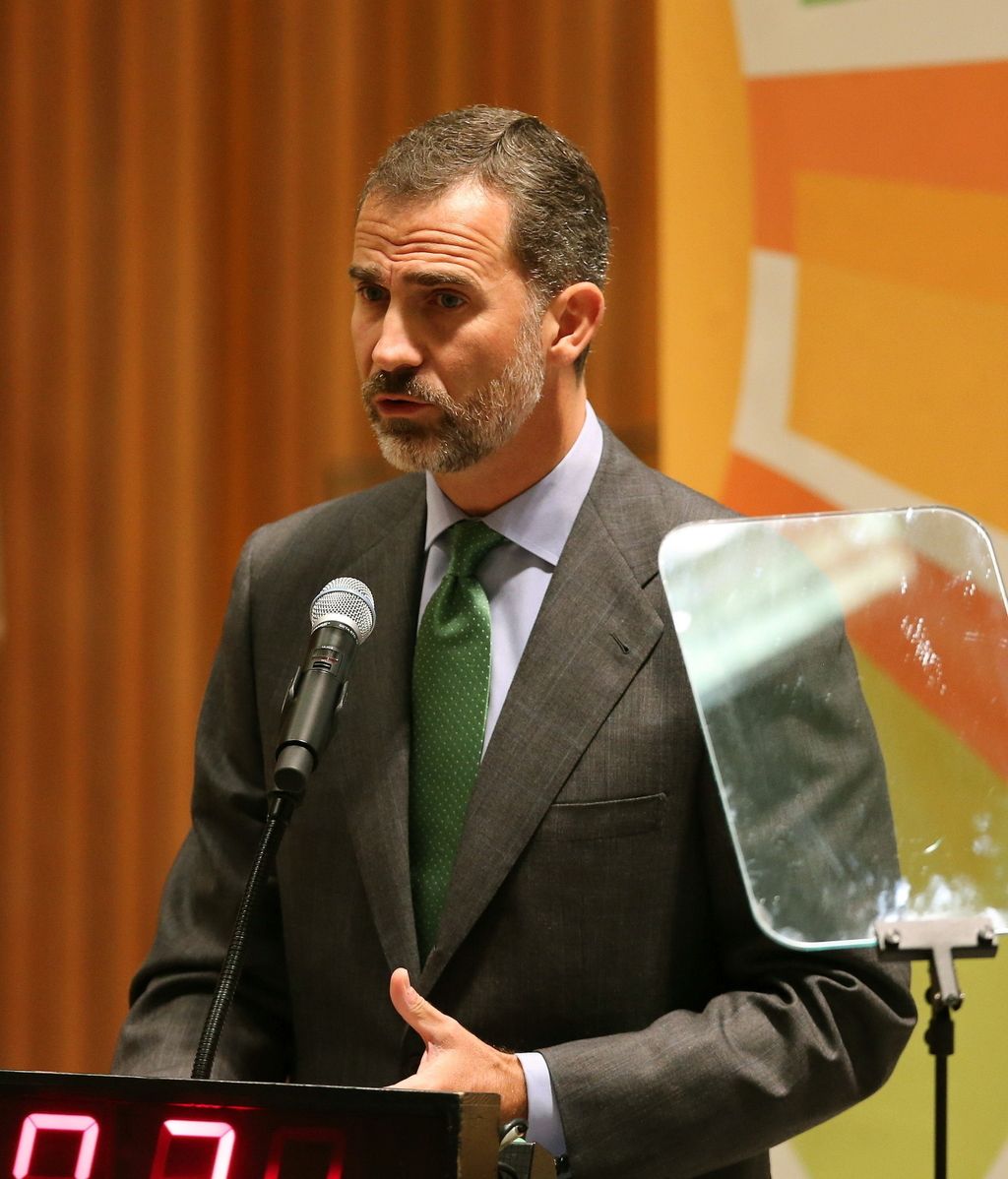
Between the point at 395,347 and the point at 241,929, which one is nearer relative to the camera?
the point at 241,929

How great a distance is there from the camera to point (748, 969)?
1.52m

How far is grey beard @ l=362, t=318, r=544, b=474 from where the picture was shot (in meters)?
1.58

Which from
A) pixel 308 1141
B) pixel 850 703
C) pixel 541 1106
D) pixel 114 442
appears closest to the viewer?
pixel 308 1141

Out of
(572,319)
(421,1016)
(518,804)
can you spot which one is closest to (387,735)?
(518,804)

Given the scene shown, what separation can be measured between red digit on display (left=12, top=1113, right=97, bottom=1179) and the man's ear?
0.91 metres

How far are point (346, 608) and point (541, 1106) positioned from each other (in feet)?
1.59

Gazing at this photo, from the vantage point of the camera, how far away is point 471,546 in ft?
5.51

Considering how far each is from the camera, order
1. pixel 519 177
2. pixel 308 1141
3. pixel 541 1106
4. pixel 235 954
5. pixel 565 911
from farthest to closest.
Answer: pixel 519 177, pixel 565 911, pixel 541 1106, pixel 235 954, pixel 308 1141

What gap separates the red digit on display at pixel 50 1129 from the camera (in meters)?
1.07

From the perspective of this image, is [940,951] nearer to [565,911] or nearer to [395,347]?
[565,911]

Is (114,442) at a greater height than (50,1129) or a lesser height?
greater

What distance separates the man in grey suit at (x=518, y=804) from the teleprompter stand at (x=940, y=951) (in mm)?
370

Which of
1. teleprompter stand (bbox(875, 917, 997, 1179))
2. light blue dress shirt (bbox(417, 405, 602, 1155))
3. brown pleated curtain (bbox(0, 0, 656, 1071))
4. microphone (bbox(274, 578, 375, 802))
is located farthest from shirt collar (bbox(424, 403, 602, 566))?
brown pleated curtain (bbox(0, 0, 656, 1071))

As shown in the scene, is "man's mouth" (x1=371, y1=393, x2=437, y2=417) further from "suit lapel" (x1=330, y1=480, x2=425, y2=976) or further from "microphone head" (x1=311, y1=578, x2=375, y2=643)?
"microphone head" (x1=311, y1=578, x2=375, y2=643)
